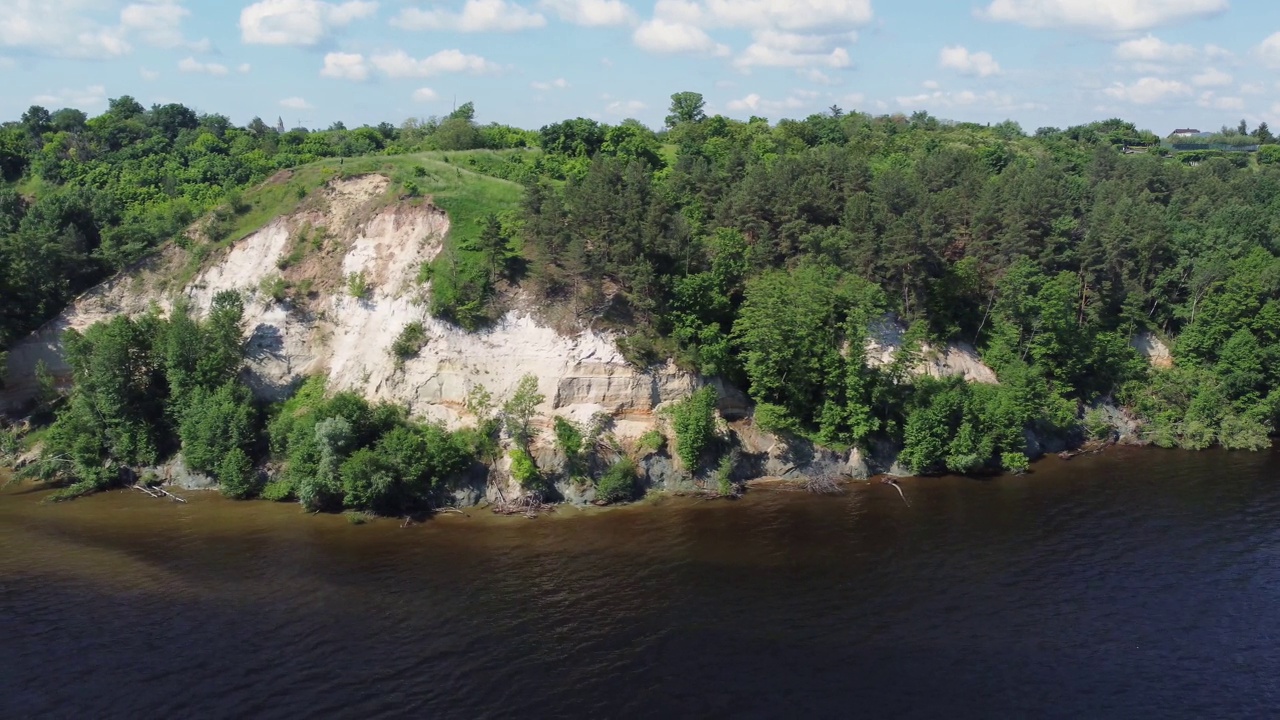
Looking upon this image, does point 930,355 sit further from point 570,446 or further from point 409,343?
point 409,343

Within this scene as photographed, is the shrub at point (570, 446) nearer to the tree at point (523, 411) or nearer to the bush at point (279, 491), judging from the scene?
the tree at point (523, 411)

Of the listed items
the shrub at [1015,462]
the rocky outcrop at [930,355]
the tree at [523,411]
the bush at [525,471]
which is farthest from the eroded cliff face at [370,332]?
the shrub at [1015,462]

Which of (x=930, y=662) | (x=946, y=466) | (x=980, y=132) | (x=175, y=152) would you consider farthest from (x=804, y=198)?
(x=980, y=132)

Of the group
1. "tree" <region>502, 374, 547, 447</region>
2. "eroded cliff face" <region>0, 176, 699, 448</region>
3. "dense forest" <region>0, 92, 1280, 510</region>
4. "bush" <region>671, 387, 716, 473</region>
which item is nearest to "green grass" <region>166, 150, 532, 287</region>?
"eroded cliff face" <region>0, 176, 699, 448</region>

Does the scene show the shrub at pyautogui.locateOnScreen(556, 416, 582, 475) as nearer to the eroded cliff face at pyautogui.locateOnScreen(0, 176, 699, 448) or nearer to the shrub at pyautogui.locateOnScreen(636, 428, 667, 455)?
the eroded cliff face at pyautogui.locateOnScreen(0, 176, 699, 448)

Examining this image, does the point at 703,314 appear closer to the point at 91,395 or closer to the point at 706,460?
the point at 706,460
